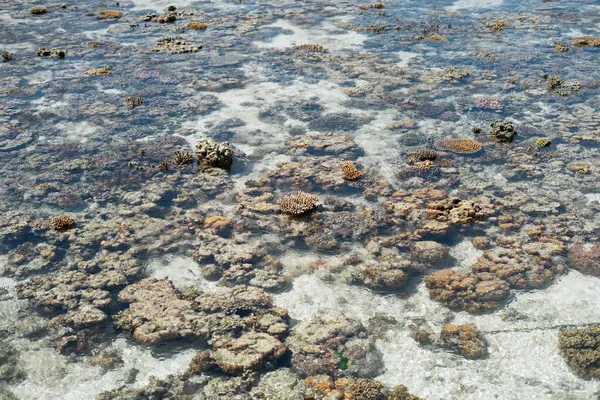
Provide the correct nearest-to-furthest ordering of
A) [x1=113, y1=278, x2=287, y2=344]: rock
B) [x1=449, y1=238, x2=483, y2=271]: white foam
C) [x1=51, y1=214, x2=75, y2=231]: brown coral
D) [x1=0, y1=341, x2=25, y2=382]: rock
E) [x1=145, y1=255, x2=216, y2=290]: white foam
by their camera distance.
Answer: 1. [x1=0, y1=341, x2=25, y2=382]: rock
2. [x1=113, y1=278, x2=287, y2=344]: rock
3. [x1=145, y1=255, x2=216, y2=290]: white foam
4. [x1=449, y1=238, x2=483, y2=271]: white foam
5. [x1=51, y1=214, x2=75, y2=231]: brown coral

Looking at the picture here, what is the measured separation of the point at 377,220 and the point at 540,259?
413 cm

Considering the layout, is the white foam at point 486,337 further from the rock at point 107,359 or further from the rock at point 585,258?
the rock at point 107,359

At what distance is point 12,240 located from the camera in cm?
1233

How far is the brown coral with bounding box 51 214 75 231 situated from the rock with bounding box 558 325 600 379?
12.4 metres

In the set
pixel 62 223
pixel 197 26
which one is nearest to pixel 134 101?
pixel 62 223

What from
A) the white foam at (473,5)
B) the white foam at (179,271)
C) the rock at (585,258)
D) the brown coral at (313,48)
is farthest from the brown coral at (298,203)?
the white foam at (473,5)

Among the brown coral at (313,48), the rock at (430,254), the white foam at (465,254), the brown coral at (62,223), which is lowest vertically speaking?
the white foam at (465,254)

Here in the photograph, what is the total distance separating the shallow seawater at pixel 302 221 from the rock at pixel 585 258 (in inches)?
2.0

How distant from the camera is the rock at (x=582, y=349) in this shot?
8664 mm

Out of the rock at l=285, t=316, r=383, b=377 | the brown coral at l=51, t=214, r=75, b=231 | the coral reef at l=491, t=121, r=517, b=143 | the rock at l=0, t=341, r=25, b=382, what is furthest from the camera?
the coral reef at l=491, t=121, r=517, b=143

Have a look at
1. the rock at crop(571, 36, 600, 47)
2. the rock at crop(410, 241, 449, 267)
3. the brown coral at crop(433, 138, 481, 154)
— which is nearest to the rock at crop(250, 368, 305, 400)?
the rock at crop(410, 241, 449, 267)

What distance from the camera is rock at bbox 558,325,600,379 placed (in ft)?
28.4

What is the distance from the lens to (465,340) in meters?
9.39

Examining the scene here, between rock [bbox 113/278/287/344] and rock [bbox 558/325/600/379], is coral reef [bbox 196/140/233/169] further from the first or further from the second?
rock [bbox 558/325/600/379]
